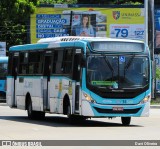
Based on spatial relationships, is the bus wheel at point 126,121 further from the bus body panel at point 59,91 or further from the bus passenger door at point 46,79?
the bus passenger door at point 46,79

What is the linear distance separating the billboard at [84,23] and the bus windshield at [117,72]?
3406 centimetres

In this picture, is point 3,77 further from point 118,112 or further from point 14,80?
point 118,112

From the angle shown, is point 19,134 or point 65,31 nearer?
point 19,134

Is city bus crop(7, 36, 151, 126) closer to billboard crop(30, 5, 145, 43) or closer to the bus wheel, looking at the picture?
the bus wheel

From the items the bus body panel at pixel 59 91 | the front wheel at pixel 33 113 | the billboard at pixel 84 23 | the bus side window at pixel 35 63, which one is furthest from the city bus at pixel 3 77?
the bus body panel at pixel 59 91

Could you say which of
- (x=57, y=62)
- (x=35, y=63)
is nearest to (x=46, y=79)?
(x=57, y=62)

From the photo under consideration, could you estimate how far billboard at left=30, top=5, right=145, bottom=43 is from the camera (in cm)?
5803

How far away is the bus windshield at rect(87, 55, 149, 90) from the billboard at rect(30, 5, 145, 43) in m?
34.1

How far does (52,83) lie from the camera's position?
85.2 ft

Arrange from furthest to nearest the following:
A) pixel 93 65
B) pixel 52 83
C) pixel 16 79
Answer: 1. pixel 16 79
2. pixel 52 83
3. pixel 93 65

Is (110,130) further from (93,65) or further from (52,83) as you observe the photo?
(52,83)

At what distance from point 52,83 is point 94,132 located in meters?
5.67

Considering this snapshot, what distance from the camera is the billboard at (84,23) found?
190 feet

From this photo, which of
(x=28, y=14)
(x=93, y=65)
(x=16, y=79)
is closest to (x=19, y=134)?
(x=93, y=65)
